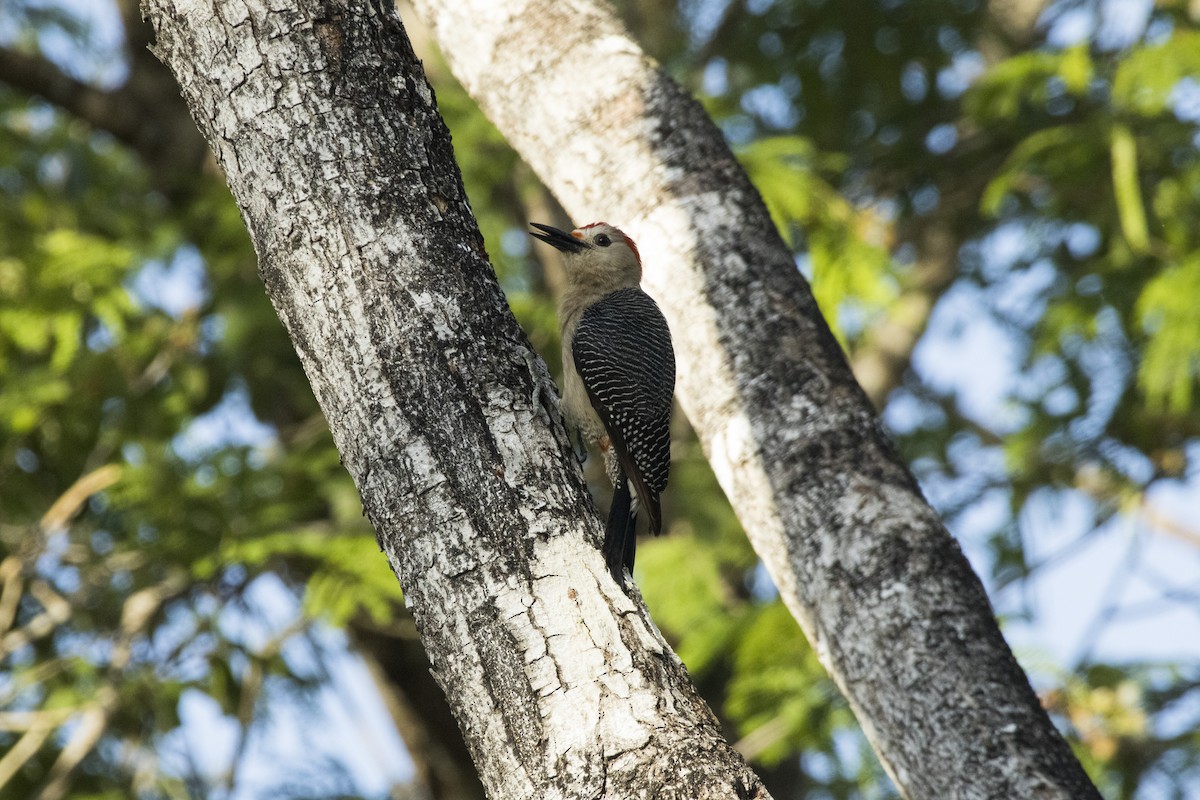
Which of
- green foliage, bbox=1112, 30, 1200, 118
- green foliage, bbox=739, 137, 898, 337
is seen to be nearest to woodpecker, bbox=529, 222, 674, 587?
green foliage, bbox=739, 137, 898, 337

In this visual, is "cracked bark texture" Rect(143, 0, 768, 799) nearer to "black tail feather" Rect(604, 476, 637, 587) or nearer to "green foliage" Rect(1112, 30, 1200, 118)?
"black tail feather" Rect(604, 476, 637, 587)

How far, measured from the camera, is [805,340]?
355 cm

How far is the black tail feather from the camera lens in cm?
239

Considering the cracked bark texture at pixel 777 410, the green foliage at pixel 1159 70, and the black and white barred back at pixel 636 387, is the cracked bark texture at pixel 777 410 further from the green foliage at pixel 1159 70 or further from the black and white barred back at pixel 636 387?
the green foliage at pixel 1159 70

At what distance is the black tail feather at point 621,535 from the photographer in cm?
239

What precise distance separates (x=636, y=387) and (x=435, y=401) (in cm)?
216

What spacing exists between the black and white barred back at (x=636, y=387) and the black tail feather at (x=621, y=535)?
0.37ft

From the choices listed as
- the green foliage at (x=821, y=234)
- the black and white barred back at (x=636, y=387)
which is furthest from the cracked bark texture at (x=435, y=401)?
the green foliage at (x=821, y=234)

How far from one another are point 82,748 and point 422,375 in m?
4.36

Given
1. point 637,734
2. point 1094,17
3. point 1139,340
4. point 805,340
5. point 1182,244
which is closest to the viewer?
point 637,734

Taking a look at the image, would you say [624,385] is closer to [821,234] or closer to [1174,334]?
[821,234]

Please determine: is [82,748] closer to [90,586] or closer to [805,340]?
[90,586]

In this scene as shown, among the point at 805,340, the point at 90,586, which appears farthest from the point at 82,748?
the point at 805,340

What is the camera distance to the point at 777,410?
11.4 feet
